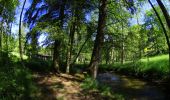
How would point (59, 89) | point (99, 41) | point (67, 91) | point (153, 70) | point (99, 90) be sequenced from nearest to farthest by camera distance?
point (67, 91) < point (59, 89) < point (99, 90) < point (99, 41) < point (153, 70)

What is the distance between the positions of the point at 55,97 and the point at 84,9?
8608 mm

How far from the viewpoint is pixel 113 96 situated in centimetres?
1458

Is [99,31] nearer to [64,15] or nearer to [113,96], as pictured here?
[64,15]

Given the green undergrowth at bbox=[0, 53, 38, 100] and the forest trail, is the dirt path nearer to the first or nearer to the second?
the forest trail

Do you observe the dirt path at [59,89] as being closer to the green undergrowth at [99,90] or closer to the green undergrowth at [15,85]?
the green undergrowth at [99,90]

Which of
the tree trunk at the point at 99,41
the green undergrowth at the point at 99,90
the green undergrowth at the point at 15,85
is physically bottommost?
the green undergrowth at the point at 99,90

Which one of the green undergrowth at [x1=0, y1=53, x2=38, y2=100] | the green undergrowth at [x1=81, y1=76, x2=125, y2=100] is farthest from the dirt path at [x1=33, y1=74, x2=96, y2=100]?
the green undergrowth at [x1=0, y1=53, x2=38, y2=100]

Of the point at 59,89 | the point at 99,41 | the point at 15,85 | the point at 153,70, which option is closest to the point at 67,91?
the point at 59,89

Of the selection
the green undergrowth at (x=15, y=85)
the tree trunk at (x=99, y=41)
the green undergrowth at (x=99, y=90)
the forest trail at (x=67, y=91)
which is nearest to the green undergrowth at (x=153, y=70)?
the forest trail at (x=67, y=91)

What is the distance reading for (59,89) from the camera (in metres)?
14.6

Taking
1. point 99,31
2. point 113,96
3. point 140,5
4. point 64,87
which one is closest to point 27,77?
point 64,87

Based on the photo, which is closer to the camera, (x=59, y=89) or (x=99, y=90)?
(x=59, y=89)

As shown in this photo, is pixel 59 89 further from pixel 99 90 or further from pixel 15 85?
pixel 15 85

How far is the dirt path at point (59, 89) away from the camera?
13.5 meters
